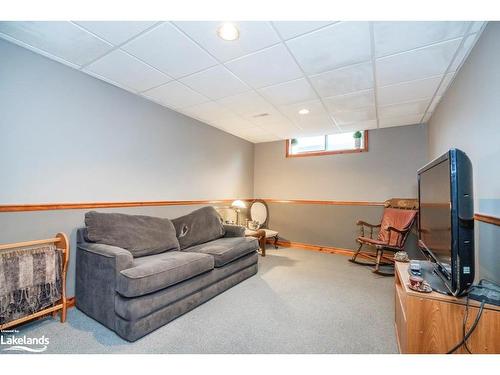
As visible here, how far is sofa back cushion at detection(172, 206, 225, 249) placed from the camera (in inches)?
121

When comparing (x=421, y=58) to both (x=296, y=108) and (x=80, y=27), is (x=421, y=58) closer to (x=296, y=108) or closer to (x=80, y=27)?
(x=296, y=108)

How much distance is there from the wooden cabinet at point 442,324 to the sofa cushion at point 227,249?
176 cm

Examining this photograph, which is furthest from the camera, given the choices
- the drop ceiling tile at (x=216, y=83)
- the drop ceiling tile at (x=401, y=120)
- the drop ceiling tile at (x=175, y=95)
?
the drop ceiling tile at (x=401, y=120)

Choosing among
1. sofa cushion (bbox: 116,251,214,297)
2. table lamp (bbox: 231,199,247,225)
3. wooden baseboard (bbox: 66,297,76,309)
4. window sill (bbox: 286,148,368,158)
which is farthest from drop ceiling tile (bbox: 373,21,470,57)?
wooden baseboard (bbox: 66,297,76,309)

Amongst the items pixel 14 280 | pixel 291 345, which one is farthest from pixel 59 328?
pixel 291 345

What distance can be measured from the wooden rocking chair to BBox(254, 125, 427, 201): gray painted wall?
0.30 metres

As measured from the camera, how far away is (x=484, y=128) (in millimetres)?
1758

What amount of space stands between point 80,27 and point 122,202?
1.78 m

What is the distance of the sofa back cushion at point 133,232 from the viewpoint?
89.9 inches

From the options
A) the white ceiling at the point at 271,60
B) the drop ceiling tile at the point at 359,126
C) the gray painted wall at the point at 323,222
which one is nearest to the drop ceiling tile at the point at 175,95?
the white ceiling at the point at 271,60

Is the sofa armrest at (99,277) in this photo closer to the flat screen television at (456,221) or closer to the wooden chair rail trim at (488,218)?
the flat screen television at (456,221)

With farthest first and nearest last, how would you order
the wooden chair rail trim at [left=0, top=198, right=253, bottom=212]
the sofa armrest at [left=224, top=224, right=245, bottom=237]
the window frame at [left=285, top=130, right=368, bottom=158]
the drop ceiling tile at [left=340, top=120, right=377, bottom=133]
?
the window frame at [left=285, top=130, right=368, bottom=158] < the drop ceiling tile at [left=340, top=120, right=377, bottom=133] < the sofa armrest at [left=224, top=224, right=245, bottom=237] < the wooden chair rail trim at [left=0, top=198, right=253, bottom=212]

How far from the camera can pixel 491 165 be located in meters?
1.66

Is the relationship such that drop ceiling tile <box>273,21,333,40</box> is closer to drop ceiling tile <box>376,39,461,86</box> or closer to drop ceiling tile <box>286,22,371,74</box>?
drop ceiling tile <box>286,22,371,74</box>
